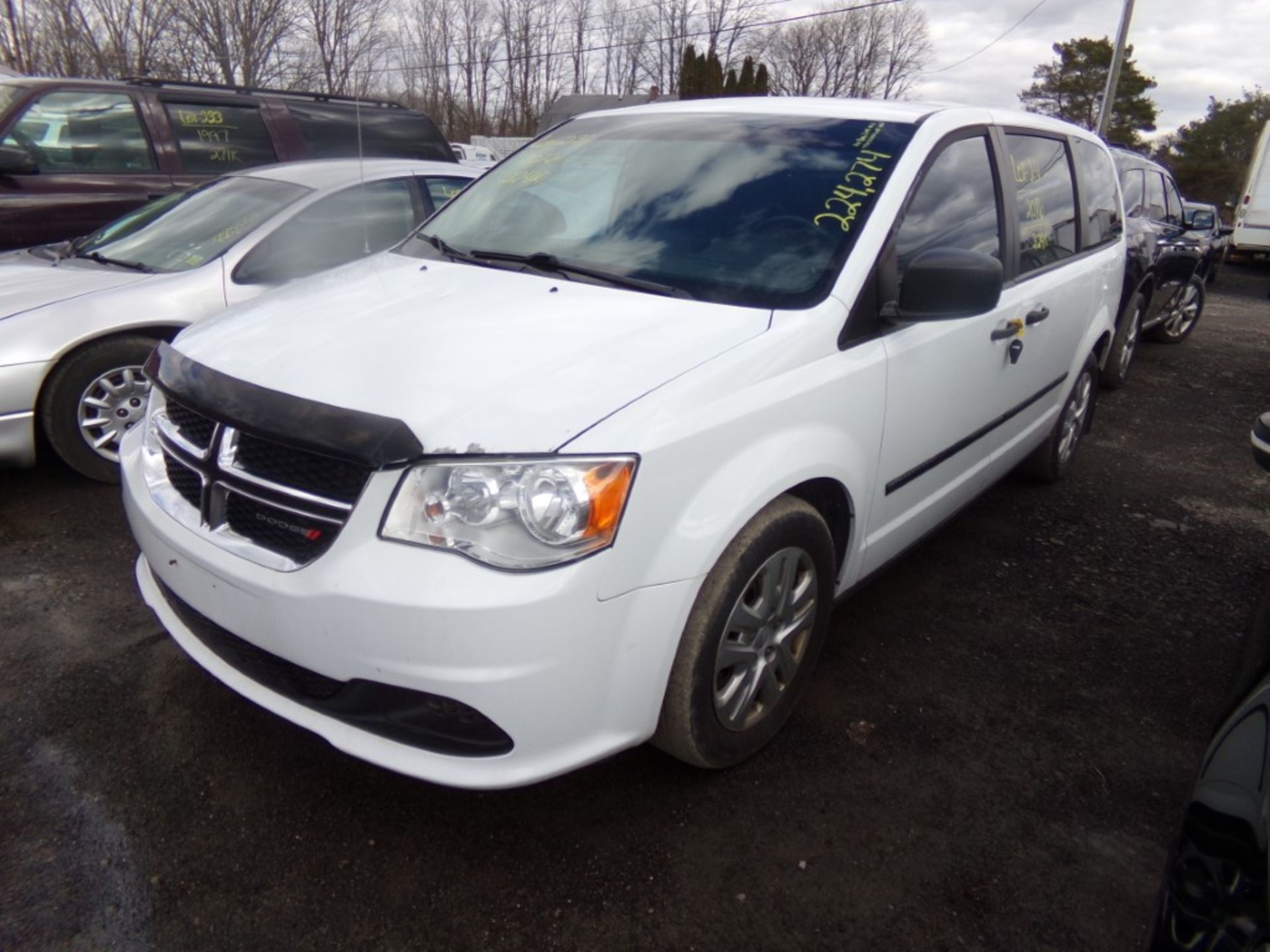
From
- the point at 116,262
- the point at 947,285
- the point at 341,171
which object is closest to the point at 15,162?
the point at 116,262

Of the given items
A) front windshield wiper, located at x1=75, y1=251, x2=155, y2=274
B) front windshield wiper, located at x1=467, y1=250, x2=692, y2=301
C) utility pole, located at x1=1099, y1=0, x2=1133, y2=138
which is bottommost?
front windshield wiper, located at x1=75, y1=251, x2=155, y2=274

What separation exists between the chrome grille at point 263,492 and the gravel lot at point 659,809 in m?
0.73

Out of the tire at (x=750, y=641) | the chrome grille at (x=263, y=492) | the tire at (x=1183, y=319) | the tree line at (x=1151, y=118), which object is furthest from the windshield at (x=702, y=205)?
the tree line at (x=1151, y=118)

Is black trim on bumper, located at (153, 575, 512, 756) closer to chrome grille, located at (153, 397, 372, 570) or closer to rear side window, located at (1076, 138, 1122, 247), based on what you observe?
chrome grille, located at (153, 397, 372, 570)

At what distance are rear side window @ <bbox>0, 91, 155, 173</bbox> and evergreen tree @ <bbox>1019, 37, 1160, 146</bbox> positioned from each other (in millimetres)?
43546

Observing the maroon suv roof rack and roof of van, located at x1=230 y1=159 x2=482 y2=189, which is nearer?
roof of van, located at x1=230 y1=159 x2=482 y2=189

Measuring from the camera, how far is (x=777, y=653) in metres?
2.46

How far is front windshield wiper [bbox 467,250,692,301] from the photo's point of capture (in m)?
2.49

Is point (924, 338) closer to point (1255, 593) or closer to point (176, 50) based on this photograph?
point (1255, 593)

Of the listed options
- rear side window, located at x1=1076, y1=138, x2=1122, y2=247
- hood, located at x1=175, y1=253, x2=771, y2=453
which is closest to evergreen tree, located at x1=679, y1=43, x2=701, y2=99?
rear side window, located at x1=1076, y1=138, x2=1122, y2=247

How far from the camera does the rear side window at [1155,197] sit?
7.86m

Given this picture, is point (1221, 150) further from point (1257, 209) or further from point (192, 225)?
point (192, 225)

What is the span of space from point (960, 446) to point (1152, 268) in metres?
5.24

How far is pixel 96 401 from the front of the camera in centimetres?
402
